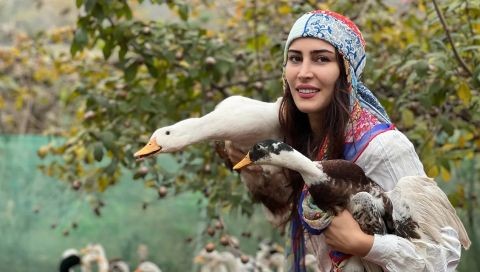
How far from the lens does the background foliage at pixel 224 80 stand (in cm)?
324

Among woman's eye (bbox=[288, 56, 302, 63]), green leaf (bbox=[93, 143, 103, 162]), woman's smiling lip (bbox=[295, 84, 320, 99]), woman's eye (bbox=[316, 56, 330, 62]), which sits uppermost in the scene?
woman's eye (bbox=[316, 56, 330, 62])

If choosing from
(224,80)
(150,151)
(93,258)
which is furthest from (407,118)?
(93,258)

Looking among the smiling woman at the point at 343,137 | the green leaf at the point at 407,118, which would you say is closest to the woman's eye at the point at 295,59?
the smiling woman at the point at 343,137

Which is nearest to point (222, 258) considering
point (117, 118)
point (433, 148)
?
point (117, 118)

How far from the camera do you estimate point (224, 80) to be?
13.8 feet

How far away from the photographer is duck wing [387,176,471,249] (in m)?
1.91

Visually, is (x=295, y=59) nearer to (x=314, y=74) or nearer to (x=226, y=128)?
Result: (x=314, y=74)

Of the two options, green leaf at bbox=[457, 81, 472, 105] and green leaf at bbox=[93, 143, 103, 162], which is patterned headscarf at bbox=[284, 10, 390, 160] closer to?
green leaf at bbox=[457, 81, 472, 105]

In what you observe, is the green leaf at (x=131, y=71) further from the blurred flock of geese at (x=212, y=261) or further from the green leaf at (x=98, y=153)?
the blurred flock of geese at (x=212, y=261)

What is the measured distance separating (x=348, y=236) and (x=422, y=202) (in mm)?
183

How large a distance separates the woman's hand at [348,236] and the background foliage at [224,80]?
1211mm

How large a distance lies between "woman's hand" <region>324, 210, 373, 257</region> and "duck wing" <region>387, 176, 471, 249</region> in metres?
0.10

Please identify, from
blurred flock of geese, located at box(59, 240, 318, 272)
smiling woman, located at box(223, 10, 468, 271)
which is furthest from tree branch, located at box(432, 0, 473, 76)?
blurred flock of geese, located at box(59, 240, 318, 272)

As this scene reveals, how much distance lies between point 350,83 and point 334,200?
296 mm
